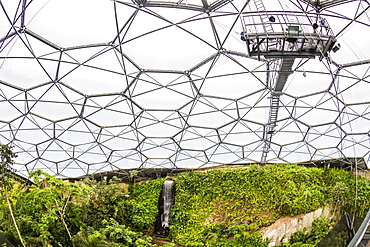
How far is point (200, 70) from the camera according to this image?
62.7 feet

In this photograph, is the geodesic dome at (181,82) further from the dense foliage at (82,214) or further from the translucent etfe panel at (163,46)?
the dense foliage at (82,214)

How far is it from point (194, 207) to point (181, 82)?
1067 centimetres

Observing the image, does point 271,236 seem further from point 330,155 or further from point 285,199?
point 330,155

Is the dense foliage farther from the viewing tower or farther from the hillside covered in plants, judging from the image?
the viewing tower

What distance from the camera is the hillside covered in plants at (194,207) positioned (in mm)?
19812

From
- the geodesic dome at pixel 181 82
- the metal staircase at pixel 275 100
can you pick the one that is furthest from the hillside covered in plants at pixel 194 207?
the geodesic dome at pixel 181 82

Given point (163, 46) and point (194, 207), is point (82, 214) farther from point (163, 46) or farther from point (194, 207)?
point (163, 46)

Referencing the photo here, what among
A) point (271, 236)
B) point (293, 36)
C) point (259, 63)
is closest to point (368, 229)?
point (293, 36)

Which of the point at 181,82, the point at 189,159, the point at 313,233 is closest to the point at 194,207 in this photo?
the point at 189,159

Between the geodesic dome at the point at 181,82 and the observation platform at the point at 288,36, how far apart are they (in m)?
0.06

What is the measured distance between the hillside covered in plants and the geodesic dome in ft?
11.2

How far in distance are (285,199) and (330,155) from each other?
919 centimetres

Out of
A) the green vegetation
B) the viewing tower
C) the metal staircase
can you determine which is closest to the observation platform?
the viewing tower

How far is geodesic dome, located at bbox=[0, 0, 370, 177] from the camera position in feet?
46.9
